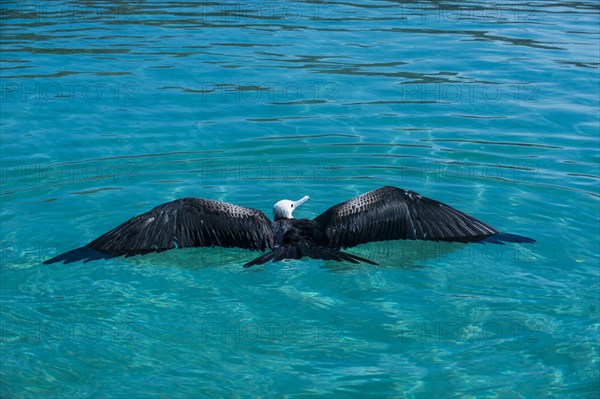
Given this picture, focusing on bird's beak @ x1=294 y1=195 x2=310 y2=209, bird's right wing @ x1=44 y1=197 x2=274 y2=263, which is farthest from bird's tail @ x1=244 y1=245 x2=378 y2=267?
bird's beak @ x1=294 y1=195 x2=310 y2=209

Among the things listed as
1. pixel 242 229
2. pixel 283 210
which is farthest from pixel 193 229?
pixel 283 210

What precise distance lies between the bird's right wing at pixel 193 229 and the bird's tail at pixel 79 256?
0.08 m

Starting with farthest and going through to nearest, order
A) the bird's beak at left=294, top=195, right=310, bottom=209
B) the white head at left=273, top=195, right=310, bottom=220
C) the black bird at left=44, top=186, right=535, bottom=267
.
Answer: the bird's beak at left=294, top=195, right=310, bottom=209 < the white head at left=273, top=195, right=310, bottom=220 < the black bird at left=44, top=186, right=535, bottom=267

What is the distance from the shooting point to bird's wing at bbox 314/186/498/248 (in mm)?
8039

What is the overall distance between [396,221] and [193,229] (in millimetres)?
1776

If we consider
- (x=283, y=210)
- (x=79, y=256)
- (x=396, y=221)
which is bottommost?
(x=79, y=256)

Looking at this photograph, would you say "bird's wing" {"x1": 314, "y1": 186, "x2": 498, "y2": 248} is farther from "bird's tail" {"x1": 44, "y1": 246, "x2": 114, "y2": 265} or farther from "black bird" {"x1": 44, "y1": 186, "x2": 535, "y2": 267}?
"bird's tail" {"x1": 44, "y1": 246, "x2": 114, "y2": 265}

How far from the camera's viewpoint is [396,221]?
324 inches

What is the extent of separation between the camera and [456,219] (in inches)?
329

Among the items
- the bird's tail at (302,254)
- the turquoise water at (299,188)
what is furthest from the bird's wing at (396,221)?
the bird's tail at (302,254)

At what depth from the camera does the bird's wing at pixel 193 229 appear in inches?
312

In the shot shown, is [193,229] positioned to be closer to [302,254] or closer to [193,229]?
[193,229]

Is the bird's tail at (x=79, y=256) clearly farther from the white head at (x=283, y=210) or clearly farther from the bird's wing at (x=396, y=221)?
the bird's wing at (x=396, y=221)

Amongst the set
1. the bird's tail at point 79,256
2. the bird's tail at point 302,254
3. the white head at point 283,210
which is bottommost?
the bird's tail at point 79,256
